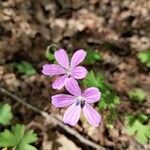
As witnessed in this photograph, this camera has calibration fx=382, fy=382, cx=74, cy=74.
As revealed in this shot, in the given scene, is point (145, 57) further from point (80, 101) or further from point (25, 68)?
point (80, 101)

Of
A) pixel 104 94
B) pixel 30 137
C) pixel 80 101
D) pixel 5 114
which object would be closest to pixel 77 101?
pixel 80 101

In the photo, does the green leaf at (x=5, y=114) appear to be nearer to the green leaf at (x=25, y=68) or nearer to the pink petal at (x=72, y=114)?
the green leaf at (x=25, y=68)

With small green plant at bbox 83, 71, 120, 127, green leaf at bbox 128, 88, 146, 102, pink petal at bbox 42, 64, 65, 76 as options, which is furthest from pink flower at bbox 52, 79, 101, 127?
green leaf at bbox 128, 88, 146, 102

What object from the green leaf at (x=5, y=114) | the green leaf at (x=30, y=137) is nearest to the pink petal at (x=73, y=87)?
the green leaf at (x=30, y=137)

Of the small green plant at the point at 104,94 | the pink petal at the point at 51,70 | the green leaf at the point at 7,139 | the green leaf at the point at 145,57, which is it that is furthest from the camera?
the green leaf at the point at 145,57

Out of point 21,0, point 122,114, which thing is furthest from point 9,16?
point 122,114

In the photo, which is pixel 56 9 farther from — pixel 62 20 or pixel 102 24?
pixel 102 24

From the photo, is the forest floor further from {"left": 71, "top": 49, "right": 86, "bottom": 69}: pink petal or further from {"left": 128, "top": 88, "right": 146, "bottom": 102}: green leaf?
{"left": 71, "top": 49, "right": 86, "bottom": 69}: pink petal
